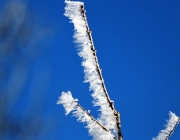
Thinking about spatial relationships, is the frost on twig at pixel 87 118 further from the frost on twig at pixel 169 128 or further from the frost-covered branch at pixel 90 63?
the frost on twig at pixel 169 128

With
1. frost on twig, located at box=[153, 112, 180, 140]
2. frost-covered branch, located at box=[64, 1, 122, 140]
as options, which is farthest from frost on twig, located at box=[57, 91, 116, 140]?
frost on twig, located at box=[153, 112, 180, 140]

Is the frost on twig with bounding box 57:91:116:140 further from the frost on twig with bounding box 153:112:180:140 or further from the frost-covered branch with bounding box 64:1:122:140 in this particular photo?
the frost on twig with bounding box 153:112:180:140

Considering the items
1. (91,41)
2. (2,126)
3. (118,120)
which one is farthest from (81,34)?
(2,126)

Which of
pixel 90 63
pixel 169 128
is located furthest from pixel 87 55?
pixel 169 128

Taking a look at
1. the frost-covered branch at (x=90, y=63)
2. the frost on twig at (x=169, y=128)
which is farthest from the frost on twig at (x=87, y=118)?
the frost on twig at (x=169, y=128)

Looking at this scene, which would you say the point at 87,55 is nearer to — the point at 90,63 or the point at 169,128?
the point at 90,63
